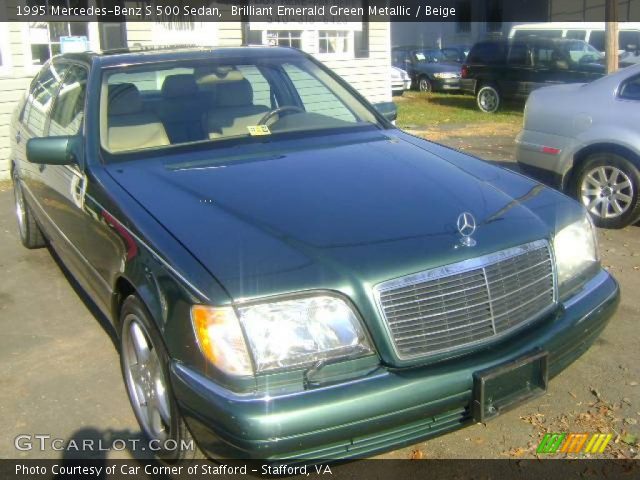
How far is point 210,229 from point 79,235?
141 centimetres

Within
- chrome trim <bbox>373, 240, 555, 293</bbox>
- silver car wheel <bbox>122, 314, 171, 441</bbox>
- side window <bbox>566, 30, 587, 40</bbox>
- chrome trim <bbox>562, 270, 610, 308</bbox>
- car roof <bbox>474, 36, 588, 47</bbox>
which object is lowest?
silver car wheel <bbox>122, 314, 171, 441</bbox>

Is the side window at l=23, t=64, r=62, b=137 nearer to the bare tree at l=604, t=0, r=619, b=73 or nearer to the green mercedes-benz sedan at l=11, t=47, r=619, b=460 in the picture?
the green mercedes-benz sedan at l=11, t=47, r=619, b=460

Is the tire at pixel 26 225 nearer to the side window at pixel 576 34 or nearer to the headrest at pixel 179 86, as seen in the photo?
the headrest at pixel 179 86

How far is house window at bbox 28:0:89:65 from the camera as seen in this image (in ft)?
31.0

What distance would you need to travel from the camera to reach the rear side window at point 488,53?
16.4 metres

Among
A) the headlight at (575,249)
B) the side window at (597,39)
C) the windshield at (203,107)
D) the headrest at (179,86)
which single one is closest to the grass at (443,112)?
the side window at (597,39)

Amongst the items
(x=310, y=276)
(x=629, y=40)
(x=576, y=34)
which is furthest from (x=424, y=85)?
(x=310, y=276)

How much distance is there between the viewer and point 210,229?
113 inches

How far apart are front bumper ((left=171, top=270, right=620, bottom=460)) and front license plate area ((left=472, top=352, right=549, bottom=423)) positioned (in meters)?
0.03

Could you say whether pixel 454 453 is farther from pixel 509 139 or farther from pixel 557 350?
pixel 509 139

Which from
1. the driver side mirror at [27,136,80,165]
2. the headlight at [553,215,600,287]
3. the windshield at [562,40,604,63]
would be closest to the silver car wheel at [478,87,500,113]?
the windshield at [562,40,604,63]

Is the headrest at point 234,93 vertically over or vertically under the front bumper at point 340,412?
over

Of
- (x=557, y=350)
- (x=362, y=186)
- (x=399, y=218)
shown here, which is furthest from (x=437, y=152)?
(x=557, y=350)

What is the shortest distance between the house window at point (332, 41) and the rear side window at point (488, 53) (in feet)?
16.0
